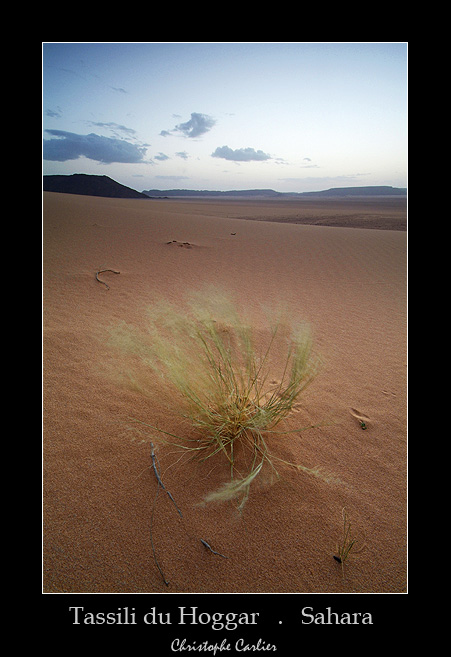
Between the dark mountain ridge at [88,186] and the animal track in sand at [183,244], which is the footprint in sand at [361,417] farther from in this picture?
the dark mountain ridge at [88,186]

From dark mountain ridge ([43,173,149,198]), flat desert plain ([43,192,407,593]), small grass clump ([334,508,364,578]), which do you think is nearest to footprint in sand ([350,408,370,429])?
flat desert plain ([43,192,407,593])

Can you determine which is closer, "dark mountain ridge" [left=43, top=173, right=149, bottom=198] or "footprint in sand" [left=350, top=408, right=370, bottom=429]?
"footprint in sand" [left=350, top=408, right=370, bottom=429]

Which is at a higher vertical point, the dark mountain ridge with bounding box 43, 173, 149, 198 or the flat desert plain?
the dark mountain ridge with bounding box 43, 173, 149, 198

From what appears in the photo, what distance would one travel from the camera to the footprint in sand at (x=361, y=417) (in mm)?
1894

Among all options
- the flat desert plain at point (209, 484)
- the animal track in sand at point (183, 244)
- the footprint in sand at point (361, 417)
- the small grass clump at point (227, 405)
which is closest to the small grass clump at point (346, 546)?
the flat desert plain at point (209, 484)

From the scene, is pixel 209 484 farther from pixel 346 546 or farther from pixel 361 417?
pixel 361 417

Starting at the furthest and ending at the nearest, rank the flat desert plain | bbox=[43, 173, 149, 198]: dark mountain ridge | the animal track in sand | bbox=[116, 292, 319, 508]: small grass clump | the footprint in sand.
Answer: bbox=[43, 173, 149, 198]: dark mountain ridge, the animal track in sand, the footprint in sand, bbox=[116, 292, 319, 508]: small grass clump, the flat desert plain

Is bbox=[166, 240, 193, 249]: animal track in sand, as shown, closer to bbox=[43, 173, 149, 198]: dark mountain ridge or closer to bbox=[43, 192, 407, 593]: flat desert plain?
bbox=[43, 192, 407, 593]: flat desert plain

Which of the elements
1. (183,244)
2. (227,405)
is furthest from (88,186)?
(227,405)

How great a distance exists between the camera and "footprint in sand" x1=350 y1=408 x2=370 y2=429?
6.21ft

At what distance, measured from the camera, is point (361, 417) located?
196 centimetres

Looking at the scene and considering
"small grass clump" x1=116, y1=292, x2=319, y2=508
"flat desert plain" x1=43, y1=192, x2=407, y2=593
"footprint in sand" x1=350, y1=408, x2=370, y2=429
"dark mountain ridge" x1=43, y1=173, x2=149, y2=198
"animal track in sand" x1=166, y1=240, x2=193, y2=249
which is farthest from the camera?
"dark mountain ridge" x1=43, y1=173, x2=149, y2=198

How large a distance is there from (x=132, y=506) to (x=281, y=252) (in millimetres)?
5552

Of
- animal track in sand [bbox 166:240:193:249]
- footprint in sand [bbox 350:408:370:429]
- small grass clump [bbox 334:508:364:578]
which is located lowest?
small grass clump [bbox 334:508:364:578]
